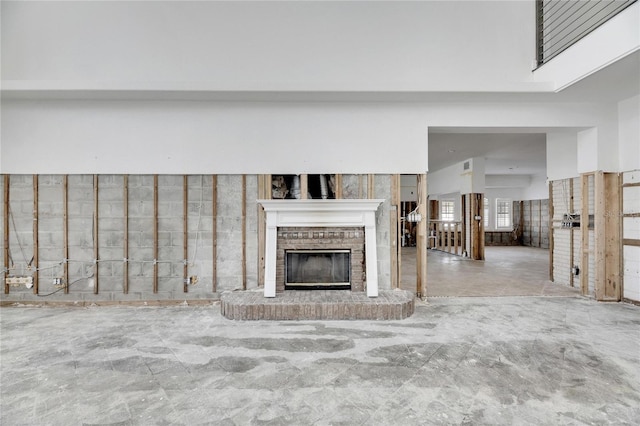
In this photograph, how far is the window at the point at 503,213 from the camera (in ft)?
49.6

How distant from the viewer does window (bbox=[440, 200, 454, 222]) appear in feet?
44.5

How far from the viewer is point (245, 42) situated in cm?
482

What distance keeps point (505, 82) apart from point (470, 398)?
430 cm

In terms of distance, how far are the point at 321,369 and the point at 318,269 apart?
79.6 inches

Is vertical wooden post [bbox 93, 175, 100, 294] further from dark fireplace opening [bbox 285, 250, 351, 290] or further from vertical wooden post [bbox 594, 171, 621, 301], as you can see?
vertical wooden post [bbox 594, 171, 621, 301]

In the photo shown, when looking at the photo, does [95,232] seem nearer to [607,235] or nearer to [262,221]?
[262,221]

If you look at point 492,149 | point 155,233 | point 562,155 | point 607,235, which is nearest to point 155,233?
point 155,233

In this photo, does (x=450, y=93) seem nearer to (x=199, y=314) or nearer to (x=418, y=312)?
(x=418, y=312)

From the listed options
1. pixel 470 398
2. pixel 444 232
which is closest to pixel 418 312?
pixel 470 398

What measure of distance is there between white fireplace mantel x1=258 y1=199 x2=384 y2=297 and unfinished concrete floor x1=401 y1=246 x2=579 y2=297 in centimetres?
150

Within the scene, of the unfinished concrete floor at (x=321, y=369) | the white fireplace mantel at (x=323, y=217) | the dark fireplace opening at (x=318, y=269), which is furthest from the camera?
the dark fireplace opening at (x=318, y=269)

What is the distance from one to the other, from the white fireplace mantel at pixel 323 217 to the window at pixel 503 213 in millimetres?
13357

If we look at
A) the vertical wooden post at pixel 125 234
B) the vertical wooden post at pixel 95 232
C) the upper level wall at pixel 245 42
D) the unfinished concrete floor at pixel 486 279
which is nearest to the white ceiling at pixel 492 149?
the upper level wall at pixel 245 42

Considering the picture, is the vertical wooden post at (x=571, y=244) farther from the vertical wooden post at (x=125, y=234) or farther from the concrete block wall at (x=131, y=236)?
the vertical wooden post at (x=125, y=234)
